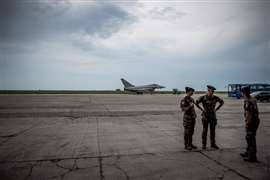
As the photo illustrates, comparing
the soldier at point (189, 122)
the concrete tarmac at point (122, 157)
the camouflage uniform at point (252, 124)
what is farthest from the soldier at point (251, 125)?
the soldier at point (189, 122)

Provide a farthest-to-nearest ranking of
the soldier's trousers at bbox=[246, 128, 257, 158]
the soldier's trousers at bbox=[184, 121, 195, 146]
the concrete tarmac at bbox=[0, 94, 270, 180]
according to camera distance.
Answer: the soldier's trousers at bbox=[184, 121, 195, 146]
the soldier's trousers at bbox=[246, 128, 257, 158]
the concrete tarmac at bbox=[0, 94, 270, 180]

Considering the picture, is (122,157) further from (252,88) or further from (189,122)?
(252,88)

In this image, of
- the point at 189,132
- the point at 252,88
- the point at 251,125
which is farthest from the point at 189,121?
the point at 252,88

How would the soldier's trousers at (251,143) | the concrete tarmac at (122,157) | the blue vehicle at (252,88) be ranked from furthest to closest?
the blue vehicle at (252,88) < the soldier's trousers at (251,143) < the concrete tarmac at (122,157)

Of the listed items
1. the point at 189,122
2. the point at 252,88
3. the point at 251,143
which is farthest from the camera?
the point at 252,88

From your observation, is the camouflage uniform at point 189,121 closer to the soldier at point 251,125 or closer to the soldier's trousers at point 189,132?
the soldier's trousers at point 189,132

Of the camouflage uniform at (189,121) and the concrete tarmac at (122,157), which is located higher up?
the camouflage uniform at (189,121)

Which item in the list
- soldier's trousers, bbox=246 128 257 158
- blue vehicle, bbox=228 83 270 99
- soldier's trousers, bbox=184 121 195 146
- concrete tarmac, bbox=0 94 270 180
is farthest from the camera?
blue vehicle, bbox=228 83 270 99

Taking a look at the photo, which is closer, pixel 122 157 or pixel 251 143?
pixel 251 143

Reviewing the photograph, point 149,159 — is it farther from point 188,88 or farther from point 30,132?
point 30,132

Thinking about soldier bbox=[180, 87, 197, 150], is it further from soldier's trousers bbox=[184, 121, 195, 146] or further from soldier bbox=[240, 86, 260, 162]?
soldier bbox=[240, 86, 260, 162]

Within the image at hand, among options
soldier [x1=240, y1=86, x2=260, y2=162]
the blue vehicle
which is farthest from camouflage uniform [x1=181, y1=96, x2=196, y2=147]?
the blue vehicle

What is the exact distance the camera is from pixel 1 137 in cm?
756

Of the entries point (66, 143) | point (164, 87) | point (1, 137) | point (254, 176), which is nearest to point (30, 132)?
point (1, 137)
